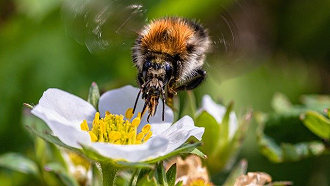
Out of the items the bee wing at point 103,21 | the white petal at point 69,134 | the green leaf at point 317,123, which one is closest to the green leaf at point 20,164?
the bee wing at point 103,21

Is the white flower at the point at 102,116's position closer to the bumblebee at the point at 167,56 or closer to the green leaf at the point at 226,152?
the bumblebee at the point at 167,56

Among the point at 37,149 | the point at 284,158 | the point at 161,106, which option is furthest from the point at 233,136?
the point at 37,149

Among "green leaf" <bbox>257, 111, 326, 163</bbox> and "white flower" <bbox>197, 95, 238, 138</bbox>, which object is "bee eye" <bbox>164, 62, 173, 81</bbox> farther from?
"green leaf" <bbox>257, 111, 326, 163</bbox>

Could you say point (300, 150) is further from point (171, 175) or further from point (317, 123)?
point (171, 175)

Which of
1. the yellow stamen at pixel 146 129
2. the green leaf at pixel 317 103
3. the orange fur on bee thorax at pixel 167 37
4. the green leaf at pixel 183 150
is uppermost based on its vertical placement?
the orange fur on bee thorax at pixel 167 37

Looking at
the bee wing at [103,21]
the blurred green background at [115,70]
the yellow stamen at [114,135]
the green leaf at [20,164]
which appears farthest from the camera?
the blurred green background at [115,70]

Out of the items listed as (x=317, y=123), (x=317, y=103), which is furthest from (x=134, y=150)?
(x=317, y=103)
